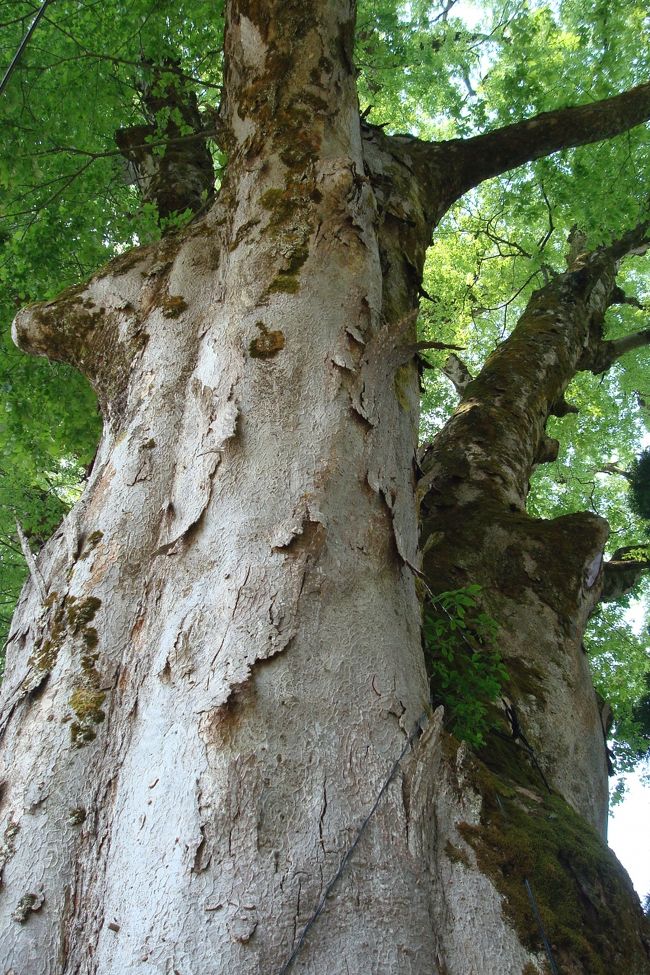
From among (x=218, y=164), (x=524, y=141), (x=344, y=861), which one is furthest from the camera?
(x=218, y=164)

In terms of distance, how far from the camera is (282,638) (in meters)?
1.77

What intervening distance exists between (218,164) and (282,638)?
658cm

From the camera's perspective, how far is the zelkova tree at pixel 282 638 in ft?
4.89

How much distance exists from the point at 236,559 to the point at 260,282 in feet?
3.78

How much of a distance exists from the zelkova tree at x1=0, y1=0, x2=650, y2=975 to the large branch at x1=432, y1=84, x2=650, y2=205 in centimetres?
92

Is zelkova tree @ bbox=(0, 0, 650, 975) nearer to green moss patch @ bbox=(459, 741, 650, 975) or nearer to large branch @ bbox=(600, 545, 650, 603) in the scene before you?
green moss patch @ bbox=(459, 741, 650, 975)

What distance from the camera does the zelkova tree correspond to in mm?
1491

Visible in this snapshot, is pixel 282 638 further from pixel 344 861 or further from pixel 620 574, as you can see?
pixel 620 574

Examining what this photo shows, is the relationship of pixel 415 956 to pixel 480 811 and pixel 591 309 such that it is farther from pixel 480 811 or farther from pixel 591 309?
pixel 591 309

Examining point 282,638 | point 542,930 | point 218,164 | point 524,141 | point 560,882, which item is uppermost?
point 218,164

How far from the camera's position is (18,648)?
2.34 metres

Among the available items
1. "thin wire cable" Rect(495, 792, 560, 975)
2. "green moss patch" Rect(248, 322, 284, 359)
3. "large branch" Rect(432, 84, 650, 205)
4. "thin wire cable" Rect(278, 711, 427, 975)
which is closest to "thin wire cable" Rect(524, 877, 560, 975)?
"thin wire cable" Rect(495, 792, 560, 975)

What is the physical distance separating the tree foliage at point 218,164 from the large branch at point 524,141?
2.18 feet

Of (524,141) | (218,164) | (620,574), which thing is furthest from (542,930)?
(218,164)
